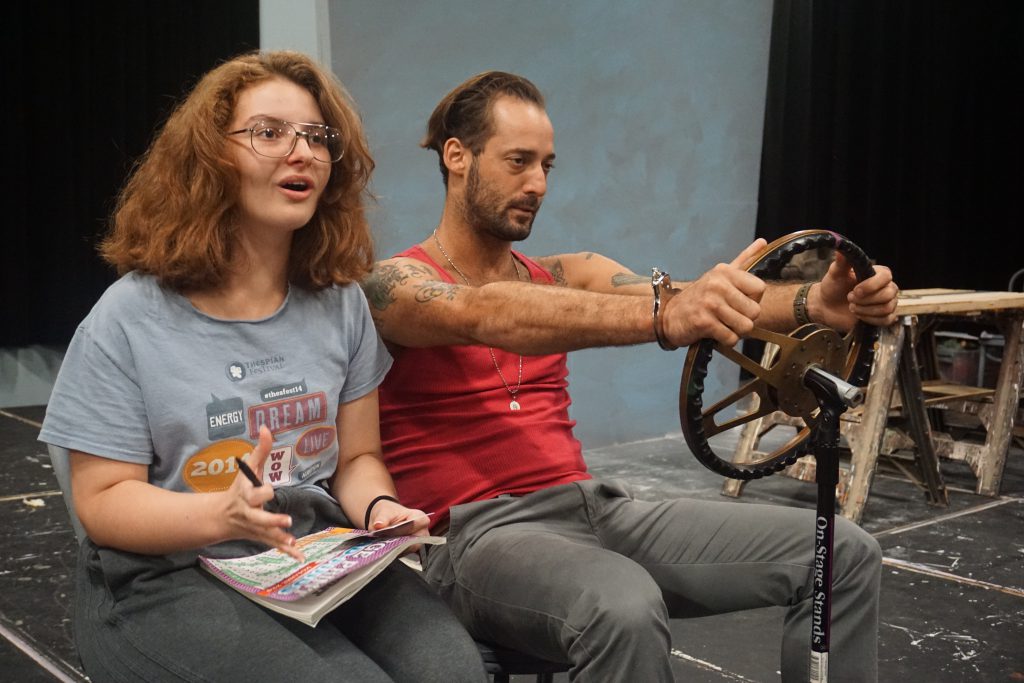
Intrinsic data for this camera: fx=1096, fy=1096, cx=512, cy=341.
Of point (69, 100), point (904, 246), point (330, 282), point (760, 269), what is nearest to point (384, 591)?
point (330, 282)

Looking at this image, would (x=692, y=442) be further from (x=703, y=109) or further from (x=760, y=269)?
(x=703, y=109)

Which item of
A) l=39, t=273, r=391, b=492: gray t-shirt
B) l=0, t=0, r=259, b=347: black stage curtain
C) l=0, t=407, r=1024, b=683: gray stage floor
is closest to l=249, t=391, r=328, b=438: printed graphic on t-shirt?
l=39, t=273, r=391, b=492: gray t-shirt

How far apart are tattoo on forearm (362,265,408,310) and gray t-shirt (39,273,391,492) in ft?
0.91

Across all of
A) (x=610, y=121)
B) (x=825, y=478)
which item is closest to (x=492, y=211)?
(x=825, y=478)

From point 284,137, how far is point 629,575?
865 millimetres

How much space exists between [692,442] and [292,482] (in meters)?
0.62

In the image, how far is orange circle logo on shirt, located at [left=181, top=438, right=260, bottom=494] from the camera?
1.58 metres

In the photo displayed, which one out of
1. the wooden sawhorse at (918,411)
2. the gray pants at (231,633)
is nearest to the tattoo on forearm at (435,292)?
the gray pants at (231,633)

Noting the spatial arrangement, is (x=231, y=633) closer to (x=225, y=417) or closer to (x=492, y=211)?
(x=225, y=417)

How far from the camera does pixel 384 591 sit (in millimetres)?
1674

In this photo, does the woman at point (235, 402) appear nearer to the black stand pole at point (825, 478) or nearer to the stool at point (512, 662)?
the stool at point (512, 662)

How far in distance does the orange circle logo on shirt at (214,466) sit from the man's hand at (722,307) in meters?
0.66

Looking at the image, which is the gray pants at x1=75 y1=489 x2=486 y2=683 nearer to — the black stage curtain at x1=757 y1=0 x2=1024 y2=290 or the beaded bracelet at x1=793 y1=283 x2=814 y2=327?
the beaded bracelet at x1=793 y1=283 x2=814 y2=327

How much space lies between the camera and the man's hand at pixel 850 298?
1.76 m
